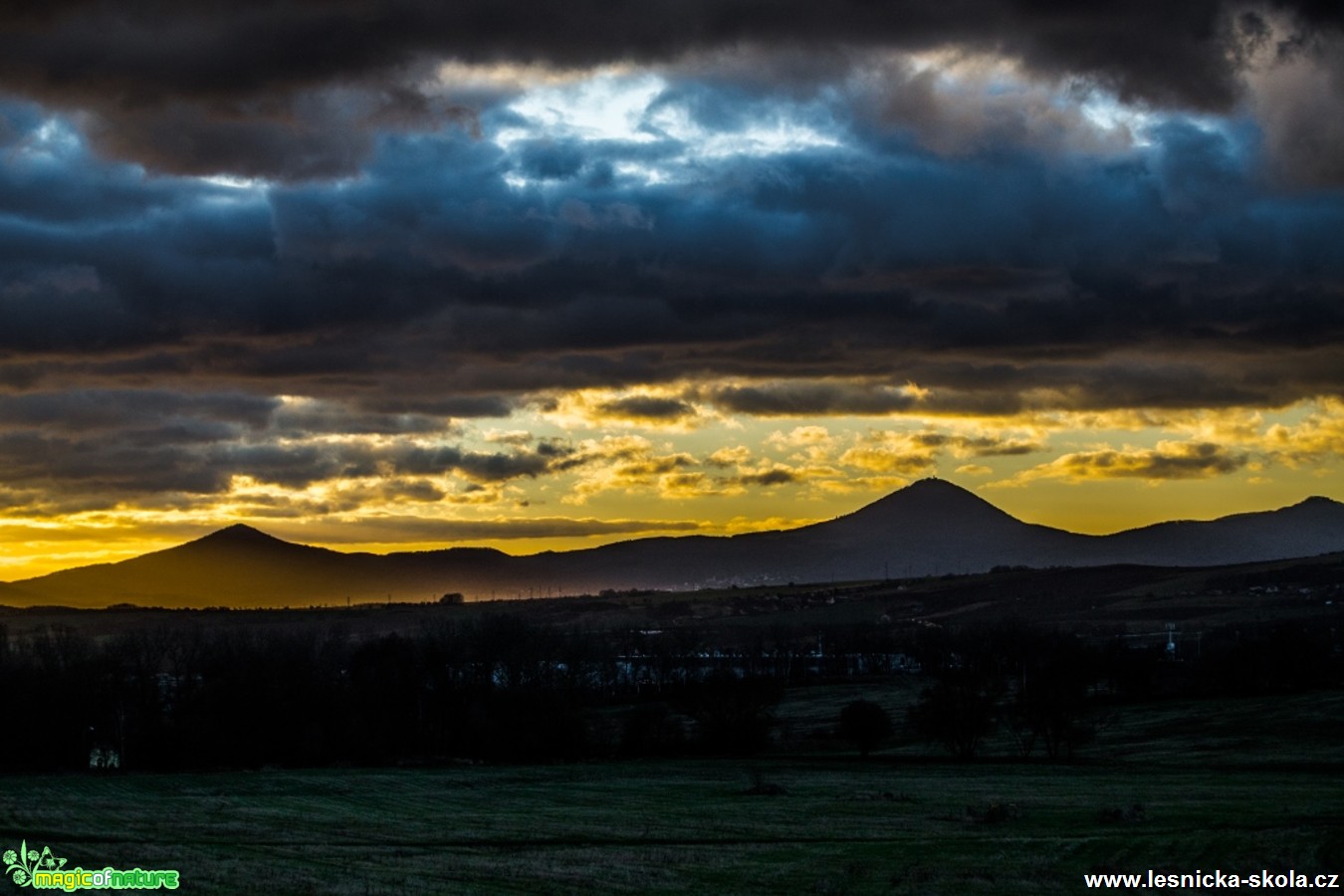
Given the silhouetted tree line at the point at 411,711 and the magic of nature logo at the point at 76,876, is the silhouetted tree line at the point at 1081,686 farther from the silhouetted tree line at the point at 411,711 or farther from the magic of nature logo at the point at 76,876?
the magic of nature logo at the point at 76,876

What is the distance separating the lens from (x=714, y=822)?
249ft

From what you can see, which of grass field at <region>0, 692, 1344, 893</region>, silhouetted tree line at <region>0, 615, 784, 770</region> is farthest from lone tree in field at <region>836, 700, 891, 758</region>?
silhouetted tree line at <region>0, 615, 784, 770</region>

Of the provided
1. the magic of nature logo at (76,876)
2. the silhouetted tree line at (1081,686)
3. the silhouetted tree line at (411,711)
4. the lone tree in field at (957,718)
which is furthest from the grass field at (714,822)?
the silhouetted tree line at (411,711)

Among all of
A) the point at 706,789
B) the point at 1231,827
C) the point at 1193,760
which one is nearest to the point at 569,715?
the point at 706,789

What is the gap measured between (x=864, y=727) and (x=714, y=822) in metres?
50.8

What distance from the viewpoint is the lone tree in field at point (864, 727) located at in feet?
410

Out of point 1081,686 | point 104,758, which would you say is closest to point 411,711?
point 104,758

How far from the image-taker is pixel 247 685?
472 ft

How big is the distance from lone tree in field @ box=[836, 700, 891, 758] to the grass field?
195cm

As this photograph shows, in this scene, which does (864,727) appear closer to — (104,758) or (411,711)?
(411,711)

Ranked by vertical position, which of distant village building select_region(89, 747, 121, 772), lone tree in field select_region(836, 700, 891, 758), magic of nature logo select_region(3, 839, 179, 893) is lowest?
distant village building select_region(89, 747, 121, 772)

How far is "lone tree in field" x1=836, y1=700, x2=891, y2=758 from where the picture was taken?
410 feet

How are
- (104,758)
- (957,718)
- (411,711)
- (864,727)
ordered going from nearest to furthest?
(864,727) < (957,718) < (104,758) < (411,711)

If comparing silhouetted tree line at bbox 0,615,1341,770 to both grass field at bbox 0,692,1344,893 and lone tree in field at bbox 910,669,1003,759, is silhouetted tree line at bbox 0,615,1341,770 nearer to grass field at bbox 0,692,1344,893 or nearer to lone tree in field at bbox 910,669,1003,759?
lone tree in field at bbox 910,669,1003,759
